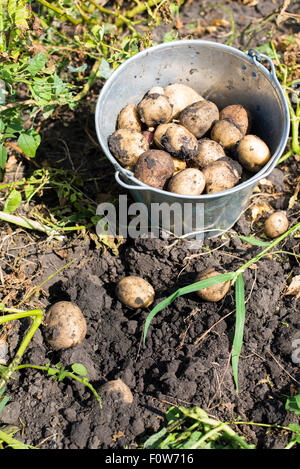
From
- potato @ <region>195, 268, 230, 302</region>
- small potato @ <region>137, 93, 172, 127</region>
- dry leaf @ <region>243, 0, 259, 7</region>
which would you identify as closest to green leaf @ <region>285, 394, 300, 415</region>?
potato @ <region>195, 268, 230, 302</region>

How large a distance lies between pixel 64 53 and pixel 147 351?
6.24 ft

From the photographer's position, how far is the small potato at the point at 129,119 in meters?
2.30

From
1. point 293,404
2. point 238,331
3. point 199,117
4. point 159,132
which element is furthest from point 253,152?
point 293,404

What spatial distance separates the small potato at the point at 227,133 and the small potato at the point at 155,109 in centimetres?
26

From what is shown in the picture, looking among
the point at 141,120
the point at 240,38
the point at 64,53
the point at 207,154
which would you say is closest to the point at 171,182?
the point at 207,154

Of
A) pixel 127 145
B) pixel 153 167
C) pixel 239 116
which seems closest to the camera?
pixel 153 167

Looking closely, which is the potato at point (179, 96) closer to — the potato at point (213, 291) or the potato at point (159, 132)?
the potato at point (159, 132)

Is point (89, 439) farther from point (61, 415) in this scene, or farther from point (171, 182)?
point (171, 182)

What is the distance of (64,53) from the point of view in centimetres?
274

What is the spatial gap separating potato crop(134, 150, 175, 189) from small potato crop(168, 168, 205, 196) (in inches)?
2.7

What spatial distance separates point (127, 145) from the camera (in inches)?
84.7

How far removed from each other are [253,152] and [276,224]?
40 centimetres

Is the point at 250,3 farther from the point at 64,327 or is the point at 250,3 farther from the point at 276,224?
the point at 64,327

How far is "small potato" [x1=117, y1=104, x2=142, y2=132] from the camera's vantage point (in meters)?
2.30
